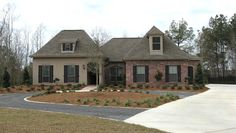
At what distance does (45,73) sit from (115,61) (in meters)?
7.24

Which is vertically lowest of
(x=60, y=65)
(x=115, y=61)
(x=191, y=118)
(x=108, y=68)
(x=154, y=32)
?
(x=191, y=118)

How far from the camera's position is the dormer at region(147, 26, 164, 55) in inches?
1487

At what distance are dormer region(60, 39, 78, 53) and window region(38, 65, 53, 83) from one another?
7.18 feet

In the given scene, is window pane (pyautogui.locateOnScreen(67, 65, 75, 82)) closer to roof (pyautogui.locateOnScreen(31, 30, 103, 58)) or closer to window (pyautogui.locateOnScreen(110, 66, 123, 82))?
roof (pyautogui.locateOnScreen(31, 30, 103, 58))

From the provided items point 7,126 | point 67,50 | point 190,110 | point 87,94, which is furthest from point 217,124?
point 67,50

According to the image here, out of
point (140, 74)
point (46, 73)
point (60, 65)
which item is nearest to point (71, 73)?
point (60, 65)

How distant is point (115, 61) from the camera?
4109 cm

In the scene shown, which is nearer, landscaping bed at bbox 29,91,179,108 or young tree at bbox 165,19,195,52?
landscaping bed at bbox 29,91,179,108

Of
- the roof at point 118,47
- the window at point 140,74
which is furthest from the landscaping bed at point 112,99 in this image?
the roof at point 118,47

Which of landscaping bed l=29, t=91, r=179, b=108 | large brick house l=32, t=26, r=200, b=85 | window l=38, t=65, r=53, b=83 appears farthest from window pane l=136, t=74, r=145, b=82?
landscaping bed l=29, t=91, r=179, b=108

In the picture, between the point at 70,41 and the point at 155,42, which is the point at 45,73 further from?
the point at 155,42

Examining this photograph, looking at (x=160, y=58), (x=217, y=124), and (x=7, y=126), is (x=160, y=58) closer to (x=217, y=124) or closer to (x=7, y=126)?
(x=217, y=124)

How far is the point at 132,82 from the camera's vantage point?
1491 inches

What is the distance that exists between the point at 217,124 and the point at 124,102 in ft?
26.5
